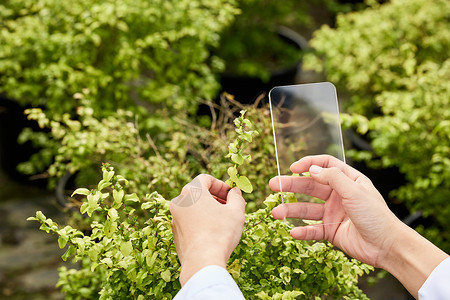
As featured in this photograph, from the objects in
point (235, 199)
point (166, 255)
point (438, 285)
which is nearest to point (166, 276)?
point (166, 255)

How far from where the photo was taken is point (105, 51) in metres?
3.43

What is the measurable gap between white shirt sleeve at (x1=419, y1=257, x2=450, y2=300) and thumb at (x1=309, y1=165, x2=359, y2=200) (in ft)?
1.17

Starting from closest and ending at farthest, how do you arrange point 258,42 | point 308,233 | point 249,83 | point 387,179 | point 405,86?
point 308,233, point 387,179, point 405,86, point 249,83, point 258,42

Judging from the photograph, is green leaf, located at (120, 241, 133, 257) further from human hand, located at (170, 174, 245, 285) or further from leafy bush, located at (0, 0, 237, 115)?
leafy bush, located at (0, 0, 237, 115)

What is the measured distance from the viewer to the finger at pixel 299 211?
179 cm

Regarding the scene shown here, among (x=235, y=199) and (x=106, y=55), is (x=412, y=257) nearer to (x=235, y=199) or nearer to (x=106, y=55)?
(x=235, y=199)

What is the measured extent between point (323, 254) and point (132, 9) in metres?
2.14

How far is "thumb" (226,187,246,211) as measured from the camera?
1.57 meters

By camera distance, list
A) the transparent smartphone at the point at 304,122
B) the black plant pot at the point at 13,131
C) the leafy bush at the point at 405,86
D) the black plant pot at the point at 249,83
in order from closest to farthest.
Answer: the transparent smartphone at the point at 304,122
the leafy bush at the point at 405,86
the black plant pot at the point at 13,131
the black plant pot at the point at 249,83

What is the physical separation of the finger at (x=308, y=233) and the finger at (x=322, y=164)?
225 millimetres

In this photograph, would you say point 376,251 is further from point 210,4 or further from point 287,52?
point 287,52

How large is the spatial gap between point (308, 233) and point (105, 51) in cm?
222

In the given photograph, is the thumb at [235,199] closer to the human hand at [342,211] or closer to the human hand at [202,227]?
the human hand at [202,227]

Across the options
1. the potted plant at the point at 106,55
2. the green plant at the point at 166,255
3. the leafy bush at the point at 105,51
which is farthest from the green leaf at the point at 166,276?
the leafy bush at the point at 105,51
